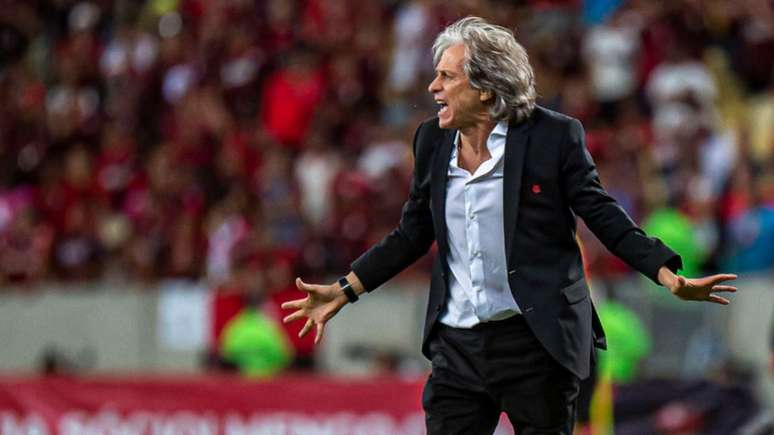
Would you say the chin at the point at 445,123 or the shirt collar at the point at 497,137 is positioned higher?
the chin at the point at 445,123

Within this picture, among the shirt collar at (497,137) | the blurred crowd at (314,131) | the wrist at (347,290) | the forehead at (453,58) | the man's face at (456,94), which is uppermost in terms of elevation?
the blurred crowd at (314,131)

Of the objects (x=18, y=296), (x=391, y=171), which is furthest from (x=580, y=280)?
(x=18, y=296)

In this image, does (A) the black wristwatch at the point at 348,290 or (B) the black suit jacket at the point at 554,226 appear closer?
(B) the black suit jacket at the point at 554,226

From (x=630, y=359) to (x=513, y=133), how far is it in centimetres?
541

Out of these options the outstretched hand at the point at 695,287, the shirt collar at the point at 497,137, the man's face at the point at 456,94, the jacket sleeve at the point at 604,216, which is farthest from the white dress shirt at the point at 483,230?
the outstretched hand at the point at 695,287

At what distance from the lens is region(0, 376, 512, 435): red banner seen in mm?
10750

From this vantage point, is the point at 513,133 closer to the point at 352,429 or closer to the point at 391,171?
the point at 352,429

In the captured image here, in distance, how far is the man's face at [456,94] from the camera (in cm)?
538

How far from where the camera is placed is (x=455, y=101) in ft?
17.7

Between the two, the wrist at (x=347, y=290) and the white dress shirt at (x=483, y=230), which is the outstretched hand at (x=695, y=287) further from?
the wrist at (x=347, y=290)

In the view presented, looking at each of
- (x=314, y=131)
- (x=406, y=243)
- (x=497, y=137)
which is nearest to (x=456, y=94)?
(x=497, y=137)

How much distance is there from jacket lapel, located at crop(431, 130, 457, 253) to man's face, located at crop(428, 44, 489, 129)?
0.46 ft

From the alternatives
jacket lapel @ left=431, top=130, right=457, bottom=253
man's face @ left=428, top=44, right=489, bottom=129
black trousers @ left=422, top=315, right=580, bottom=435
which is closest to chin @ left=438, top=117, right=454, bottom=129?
man's face @ left=428, top=44, right=489, bottom=129

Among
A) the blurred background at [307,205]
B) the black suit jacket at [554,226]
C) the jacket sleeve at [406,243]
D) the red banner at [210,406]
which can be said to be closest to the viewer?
the black suit jacket at [554,226]
